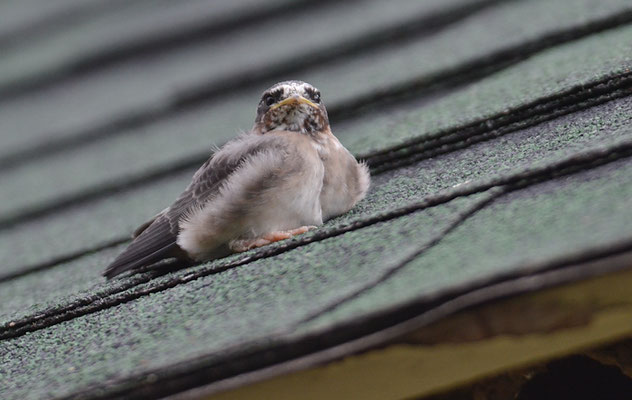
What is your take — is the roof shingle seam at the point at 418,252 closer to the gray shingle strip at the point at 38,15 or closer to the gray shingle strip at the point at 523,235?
the gray shingle strip at the point at 523,235

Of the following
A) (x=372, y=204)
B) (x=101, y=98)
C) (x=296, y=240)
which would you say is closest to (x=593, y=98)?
(x=372, y=204)

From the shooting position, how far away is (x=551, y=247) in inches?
48.3

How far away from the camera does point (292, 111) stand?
2.86 m

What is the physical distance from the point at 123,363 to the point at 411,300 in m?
0.56

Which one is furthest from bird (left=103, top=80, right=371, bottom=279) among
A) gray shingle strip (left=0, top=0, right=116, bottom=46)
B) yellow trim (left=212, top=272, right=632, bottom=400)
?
gray shingle strip (left=0, top=0, right=116, bottom=46)

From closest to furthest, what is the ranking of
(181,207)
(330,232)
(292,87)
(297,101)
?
(330,232) < (181,207) < (297,101) < (292,87)

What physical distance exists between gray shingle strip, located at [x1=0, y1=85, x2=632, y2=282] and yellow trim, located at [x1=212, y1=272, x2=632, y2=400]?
562 mm

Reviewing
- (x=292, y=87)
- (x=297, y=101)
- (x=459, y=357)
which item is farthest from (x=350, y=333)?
(x=292, y=87)

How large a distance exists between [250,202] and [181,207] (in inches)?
10.0

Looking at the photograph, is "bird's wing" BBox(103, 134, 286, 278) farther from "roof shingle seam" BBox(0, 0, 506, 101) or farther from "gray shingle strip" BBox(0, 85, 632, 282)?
"roof shingle seam" BBox(0, 0, 506, 101)

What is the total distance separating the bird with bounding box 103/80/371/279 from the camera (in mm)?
2248

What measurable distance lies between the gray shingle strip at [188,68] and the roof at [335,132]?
0.06ft

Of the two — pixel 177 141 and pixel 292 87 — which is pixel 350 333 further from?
pixel 177 141

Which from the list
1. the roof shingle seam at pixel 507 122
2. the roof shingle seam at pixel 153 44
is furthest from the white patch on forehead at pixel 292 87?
the roof shingle seam at pixel 153 44
